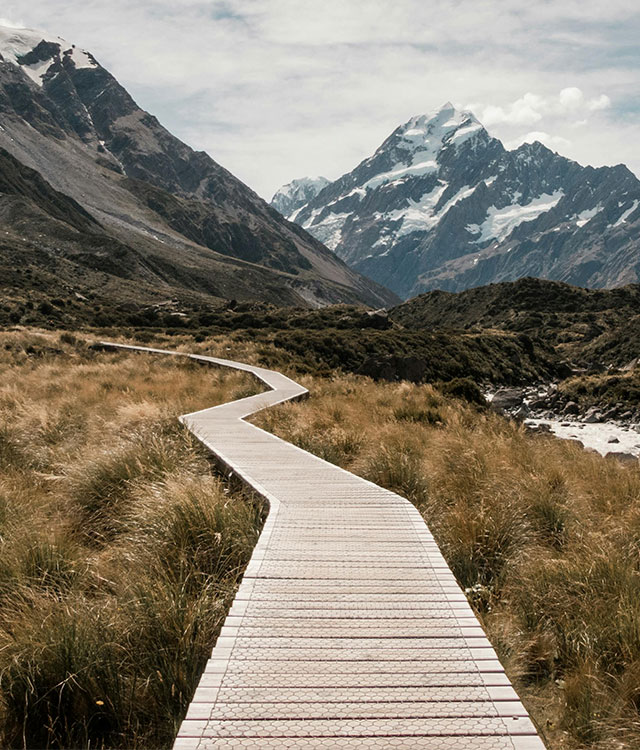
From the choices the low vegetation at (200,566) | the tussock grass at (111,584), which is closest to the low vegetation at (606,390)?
the low vegetation at (200,566)

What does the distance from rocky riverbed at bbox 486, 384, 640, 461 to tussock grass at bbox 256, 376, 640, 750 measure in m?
13.9

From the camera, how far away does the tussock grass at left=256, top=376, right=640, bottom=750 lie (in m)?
3.81

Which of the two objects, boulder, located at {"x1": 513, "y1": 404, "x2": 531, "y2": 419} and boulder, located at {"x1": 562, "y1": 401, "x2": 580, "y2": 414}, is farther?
boulder, located at {"x1": 562, "y1": 401, "x2": 580, "y2": 414}

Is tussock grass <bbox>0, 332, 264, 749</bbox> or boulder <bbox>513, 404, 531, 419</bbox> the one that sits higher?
tussock grass <bbox>0, 332, 264, 749</bbox>

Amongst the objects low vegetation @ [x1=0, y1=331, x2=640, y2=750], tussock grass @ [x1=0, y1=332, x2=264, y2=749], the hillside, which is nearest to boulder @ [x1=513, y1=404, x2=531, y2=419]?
low vegetation @ [x1=0, y1=331, x2=640, y2=750]

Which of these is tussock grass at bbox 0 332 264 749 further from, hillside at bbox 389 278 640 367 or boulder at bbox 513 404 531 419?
hillside at bbox 389 278 640 367

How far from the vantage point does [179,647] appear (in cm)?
380

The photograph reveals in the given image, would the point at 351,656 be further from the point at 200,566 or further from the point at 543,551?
the point at 543,551

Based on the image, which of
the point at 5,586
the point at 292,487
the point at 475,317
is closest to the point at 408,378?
the point at 292,487

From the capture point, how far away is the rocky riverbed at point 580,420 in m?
24.0

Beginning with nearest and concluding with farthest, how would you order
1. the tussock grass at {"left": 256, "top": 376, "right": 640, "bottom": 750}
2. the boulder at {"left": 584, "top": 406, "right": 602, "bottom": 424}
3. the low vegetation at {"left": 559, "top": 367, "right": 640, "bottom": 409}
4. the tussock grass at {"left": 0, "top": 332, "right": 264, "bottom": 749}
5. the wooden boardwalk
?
the wooden boardwalk, the tussock grass at {"left": 0, "top": 332, "right": 264, "bottom": 749}, the tussock grass at {"left": 256, "top": 376, "right": 640, "bottom": 750}, the boulder at {"left": 584, "top": 406, "right": 602, "bottom": 424}, the low vegetation at {"left": 559, "top": 367, "right": 640, "bottom": 409}

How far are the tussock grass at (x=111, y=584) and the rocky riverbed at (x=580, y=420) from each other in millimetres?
17861

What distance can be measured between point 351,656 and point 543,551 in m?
2.97

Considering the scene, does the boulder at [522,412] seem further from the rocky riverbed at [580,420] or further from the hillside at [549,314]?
the hillside at [549,314]
